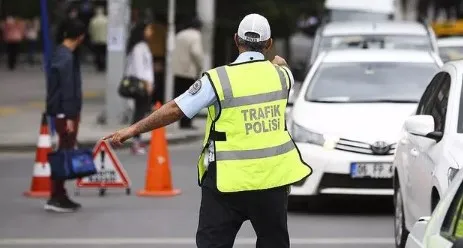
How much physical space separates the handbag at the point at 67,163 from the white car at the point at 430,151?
330cm

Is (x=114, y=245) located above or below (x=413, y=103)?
below

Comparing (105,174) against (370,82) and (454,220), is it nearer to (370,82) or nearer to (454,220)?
(370,82)

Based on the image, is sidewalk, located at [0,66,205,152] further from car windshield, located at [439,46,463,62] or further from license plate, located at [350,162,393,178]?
license plate, located at [350,162,393,178]

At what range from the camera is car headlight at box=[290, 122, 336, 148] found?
12477 mm

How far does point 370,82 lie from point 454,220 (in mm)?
8346

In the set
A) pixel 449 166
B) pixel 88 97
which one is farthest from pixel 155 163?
pixel 88 97

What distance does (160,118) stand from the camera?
7.17 m

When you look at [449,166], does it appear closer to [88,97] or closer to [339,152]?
[339,152]

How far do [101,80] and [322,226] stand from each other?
88.1 ft

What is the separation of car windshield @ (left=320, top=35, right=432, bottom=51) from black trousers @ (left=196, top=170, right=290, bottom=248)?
36.4ft

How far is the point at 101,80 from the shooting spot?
1516 inches

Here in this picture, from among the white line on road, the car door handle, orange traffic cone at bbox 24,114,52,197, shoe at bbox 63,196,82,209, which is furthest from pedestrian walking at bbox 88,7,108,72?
the car door handle

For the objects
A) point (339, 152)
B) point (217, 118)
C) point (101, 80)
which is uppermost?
point (217, 118)

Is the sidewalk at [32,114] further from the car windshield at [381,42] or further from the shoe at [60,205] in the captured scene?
the shoe at [60,205]
